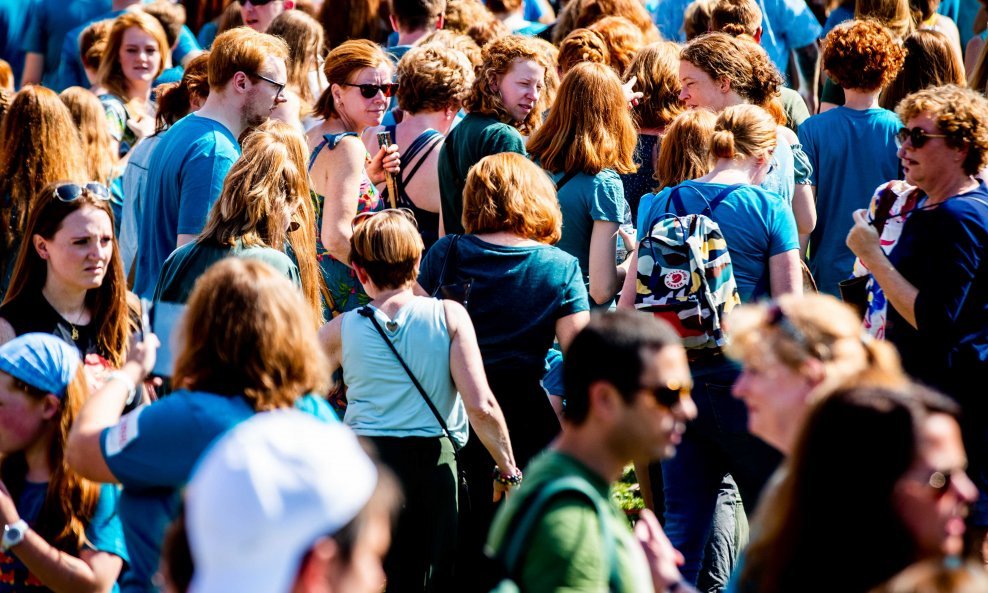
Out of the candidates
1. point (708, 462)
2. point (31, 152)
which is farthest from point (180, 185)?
point (708, 462)

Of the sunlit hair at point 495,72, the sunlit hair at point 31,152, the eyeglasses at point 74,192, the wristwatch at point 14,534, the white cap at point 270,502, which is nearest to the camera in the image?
the white cap at point 270,502

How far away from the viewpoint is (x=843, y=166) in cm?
675

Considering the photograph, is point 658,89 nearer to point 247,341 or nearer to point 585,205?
point 585,205

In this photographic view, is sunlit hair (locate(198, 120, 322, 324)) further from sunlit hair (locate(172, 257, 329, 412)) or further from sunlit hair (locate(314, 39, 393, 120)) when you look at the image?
sunlit hair (locate(314, 39, 393, 120))

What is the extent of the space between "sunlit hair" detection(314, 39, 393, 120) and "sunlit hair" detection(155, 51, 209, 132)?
0.60 meters

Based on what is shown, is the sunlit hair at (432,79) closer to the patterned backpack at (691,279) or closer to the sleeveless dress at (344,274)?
the sleeveless dress at (344,274)

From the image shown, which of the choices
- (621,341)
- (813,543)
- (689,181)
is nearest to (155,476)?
(621,341)

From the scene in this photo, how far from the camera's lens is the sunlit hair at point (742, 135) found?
5133 mm

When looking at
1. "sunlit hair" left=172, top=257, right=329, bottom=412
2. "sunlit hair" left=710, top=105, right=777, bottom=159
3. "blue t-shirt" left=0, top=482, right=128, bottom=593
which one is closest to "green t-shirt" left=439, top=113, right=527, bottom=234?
"sunlit hair" left=710, top=105, right=777, bottom=159

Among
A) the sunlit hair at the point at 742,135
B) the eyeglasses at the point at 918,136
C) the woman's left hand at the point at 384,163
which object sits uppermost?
the eyeglasses at the point at 918,136

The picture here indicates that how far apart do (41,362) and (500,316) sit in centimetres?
196

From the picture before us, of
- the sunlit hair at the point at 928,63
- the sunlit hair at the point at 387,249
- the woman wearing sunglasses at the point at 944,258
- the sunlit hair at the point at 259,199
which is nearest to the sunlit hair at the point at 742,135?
the woman wearing sunglasses at the point at 944,258

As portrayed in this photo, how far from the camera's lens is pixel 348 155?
19.7ft

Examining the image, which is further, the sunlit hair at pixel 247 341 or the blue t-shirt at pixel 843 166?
the blue t-shirt at pixel 843 166
